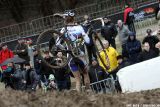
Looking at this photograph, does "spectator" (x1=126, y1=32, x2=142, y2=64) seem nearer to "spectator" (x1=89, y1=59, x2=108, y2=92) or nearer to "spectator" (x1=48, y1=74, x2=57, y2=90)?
"spectator" (x1=89, y1=59, x2=108, y2=92)

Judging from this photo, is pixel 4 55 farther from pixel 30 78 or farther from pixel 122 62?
pixel 122 62

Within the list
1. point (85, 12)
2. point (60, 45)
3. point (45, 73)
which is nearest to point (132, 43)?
point (45, 73)

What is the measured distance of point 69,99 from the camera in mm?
8016

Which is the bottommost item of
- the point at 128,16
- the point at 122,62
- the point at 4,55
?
the point at 122,62

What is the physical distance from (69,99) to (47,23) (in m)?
15.5

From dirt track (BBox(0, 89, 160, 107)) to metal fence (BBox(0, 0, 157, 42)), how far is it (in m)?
14.1

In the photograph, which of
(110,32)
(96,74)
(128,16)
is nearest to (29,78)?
(96,74)

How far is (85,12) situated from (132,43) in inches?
396

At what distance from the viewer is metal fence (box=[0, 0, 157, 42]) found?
2272 centimetres

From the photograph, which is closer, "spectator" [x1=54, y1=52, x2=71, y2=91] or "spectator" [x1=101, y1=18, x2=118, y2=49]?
"spectator" [x1=54, y1=52, x2=71, y2=91]

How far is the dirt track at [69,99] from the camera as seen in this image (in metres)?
7.85

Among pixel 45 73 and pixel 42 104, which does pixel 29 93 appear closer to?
pixel 42 104

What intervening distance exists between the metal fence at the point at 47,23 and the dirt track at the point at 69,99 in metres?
14.1

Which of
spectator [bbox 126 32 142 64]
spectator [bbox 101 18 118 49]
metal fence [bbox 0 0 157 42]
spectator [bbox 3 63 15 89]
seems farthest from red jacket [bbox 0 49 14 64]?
metal fence [bbox 0 0 157 42]
